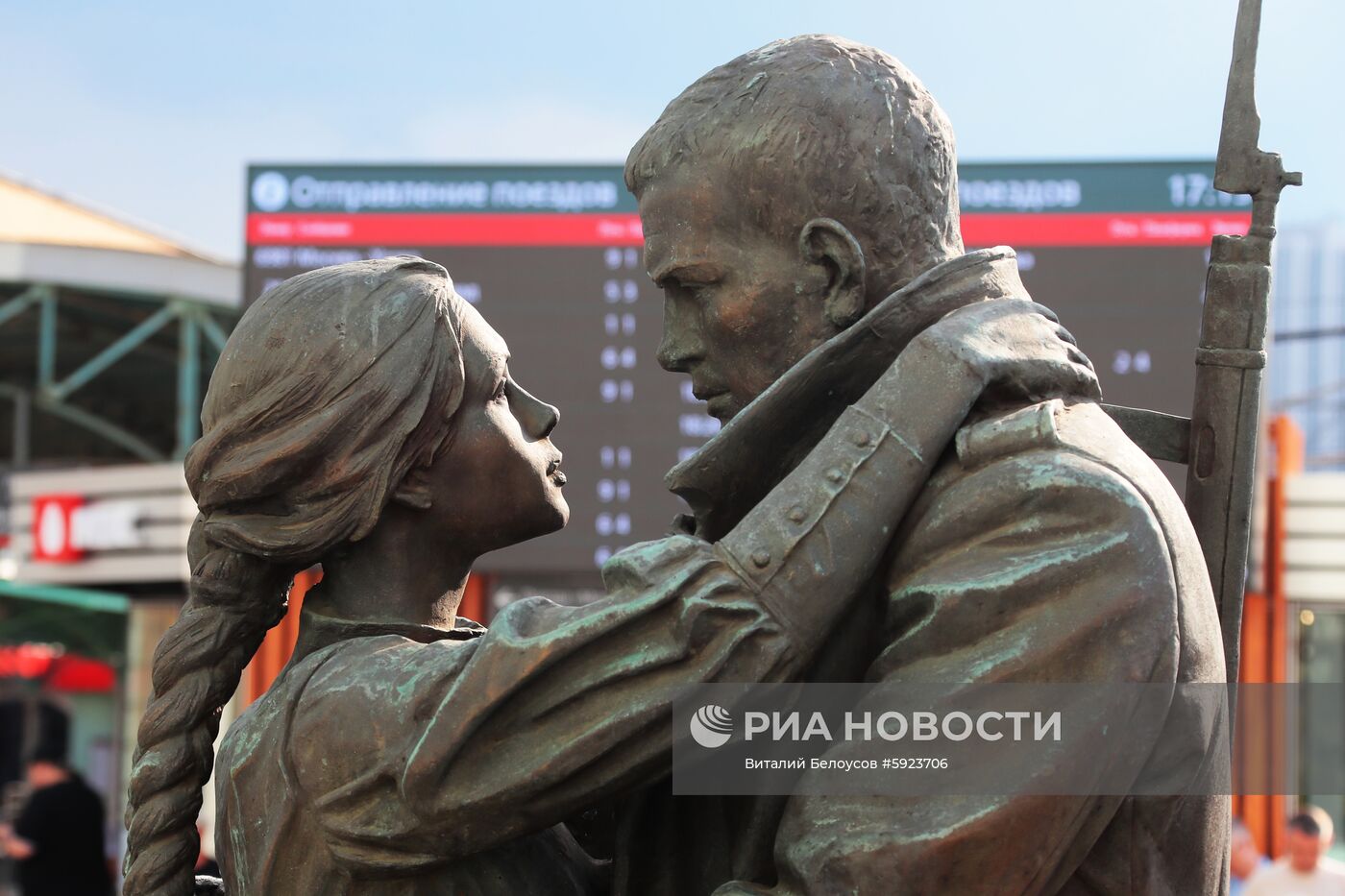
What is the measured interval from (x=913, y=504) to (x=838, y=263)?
12.3 inches

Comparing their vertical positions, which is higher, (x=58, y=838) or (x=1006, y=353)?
(x=1006, y=353)

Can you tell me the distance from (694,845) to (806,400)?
512 mm

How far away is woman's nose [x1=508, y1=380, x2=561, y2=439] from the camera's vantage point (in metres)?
2.13

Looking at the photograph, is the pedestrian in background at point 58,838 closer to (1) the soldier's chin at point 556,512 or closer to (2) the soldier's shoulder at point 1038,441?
(1) the soldier's chin at point 556,512

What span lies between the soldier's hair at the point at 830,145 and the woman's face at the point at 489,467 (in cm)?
31

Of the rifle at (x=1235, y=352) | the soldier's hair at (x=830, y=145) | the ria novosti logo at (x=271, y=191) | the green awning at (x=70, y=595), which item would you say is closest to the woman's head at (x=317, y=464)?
the soldier's hair at (x=830, y=145)

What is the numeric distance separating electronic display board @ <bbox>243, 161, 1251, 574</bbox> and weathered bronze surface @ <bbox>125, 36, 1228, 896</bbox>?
23.5 ft

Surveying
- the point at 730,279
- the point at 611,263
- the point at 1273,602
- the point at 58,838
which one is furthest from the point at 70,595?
the point at 730,279

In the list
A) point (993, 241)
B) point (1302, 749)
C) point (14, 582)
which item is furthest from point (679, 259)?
point (14, 582)

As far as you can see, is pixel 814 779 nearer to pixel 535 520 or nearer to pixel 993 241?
pixel 535 520

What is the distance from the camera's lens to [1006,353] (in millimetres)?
1818

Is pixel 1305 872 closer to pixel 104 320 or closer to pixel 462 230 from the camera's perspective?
pixel 462 230

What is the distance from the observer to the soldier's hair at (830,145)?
1930 millimetres

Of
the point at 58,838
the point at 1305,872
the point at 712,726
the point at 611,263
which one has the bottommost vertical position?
the point at 58,838
